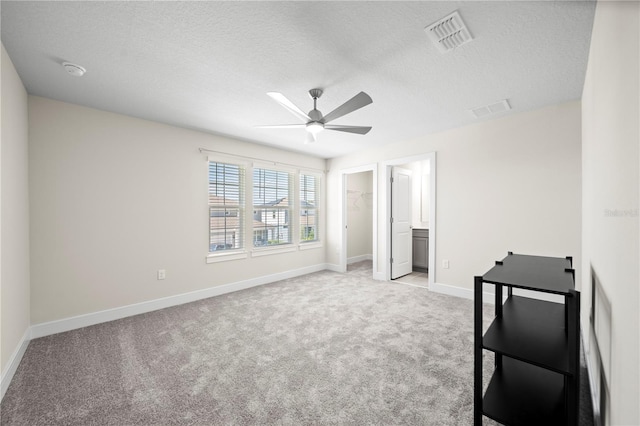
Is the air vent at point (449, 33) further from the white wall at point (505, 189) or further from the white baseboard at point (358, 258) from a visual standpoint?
the white baseboard at point (358, 258)

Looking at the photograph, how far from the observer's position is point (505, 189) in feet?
12.0

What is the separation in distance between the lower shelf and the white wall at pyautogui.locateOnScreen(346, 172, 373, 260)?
16.7 ft

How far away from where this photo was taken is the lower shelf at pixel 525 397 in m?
1.40

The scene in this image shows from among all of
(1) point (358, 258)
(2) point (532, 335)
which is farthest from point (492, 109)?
(1) point (358, 258)

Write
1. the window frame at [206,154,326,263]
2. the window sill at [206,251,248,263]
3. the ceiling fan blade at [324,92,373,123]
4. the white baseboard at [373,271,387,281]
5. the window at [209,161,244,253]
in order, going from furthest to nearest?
1. the white baseboard at [373,271,387,281]
2. the window frame at [206,154,326,263]
3. the window at [209,161,244,253]
4. the window sill at [206,251,248,263]
5. the ceiling fan blade at [324,92,373,123]

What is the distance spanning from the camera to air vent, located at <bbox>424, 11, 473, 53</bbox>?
1.77 meters

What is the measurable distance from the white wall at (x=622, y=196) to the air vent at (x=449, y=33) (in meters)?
0.68

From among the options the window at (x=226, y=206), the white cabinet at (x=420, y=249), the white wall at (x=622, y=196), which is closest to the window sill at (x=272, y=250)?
the window at (x=226, y=206)

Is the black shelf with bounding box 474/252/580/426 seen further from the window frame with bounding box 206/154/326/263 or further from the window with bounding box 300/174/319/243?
the window with bounding box 300/174/319/243

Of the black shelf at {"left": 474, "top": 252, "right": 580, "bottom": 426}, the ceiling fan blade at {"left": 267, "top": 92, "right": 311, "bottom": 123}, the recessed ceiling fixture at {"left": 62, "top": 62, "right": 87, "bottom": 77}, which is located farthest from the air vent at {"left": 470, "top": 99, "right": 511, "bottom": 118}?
the recessed ceiling fixture at {"left": 62, "top": 62, "right": 87, "bottom": 77}

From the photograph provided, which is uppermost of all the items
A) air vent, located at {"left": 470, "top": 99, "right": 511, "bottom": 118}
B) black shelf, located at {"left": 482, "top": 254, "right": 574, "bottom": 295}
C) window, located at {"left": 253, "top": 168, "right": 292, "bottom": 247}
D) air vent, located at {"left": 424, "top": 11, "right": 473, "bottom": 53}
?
air vent, located at {"left": 470, "top": 99, "right": 511, "bottom": 118}

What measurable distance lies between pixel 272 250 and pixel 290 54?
11.6 ft

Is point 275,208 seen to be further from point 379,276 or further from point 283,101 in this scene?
point 283,101

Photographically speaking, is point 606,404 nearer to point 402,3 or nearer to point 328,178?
point 402,3
